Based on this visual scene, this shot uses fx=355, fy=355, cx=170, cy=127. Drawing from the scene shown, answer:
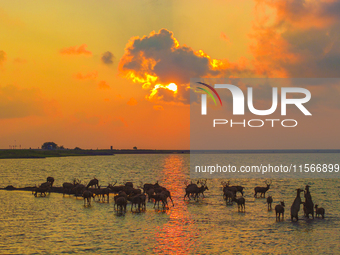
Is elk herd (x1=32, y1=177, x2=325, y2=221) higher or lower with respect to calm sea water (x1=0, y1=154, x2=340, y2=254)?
higher

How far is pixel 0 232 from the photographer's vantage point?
803 inches

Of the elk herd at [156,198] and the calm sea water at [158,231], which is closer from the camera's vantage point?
the calm sea water at [158,231]

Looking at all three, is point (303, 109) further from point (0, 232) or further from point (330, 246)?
point (0, 232)

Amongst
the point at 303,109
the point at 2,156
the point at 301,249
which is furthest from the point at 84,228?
the point at 2,156

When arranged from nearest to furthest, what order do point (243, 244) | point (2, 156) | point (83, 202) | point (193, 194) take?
1. point (243, 244)
2. point (83, 202)
3. point (193, 194)
4. point (2, 156)

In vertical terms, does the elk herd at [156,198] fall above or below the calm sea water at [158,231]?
above

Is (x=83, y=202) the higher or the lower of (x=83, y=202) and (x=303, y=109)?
the lower

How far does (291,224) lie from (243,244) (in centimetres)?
673

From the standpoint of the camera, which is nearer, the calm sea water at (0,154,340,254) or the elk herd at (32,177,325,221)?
the calm sea water at (0,154,340,254)

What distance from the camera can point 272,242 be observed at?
19234mm

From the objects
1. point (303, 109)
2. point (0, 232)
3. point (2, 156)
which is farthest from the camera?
point (2, 156)

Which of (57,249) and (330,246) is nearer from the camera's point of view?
(57,249)

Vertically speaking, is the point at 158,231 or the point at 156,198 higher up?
the point at 156,198

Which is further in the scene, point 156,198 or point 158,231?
point 156,198
